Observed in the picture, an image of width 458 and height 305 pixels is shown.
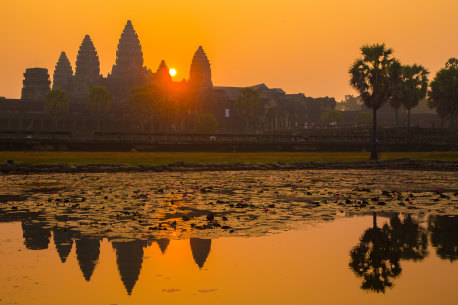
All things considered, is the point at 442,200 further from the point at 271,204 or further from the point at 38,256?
the point at 38,256

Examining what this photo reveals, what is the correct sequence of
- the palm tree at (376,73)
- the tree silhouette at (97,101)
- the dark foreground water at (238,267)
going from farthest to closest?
the tree silhouette at (97,101) → the palm tree at (376,73) → the dark foreground water at (238,267)

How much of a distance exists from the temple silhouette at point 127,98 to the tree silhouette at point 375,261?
88.8 m

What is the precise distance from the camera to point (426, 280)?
6.61m

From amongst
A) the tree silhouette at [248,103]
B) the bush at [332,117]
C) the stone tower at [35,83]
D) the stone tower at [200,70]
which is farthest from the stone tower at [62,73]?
the bush at [332,117]

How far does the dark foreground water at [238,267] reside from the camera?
6.00m

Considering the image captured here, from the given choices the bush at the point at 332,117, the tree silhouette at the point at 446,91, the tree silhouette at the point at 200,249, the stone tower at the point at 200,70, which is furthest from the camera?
the stone tower at the point at 200,70

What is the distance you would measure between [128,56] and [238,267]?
160679mm

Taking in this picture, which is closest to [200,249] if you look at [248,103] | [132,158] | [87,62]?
[132,158]

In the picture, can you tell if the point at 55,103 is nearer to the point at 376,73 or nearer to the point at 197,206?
the point at 376,73

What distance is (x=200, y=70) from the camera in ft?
515

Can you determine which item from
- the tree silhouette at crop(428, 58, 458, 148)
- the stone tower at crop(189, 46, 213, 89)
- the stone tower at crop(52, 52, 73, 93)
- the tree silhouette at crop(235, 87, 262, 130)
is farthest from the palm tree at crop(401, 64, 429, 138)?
the stone tower at crop(52, 52, 73, 93)

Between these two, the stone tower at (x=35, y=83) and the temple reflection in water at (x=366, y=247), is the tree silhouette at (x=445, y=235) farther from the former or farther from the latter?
the stone tower at (x=35, y=83)

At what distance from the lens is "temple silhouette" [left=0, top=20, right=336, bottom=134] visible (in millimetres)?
114938

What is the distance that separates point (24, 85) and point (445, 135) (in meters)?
112
